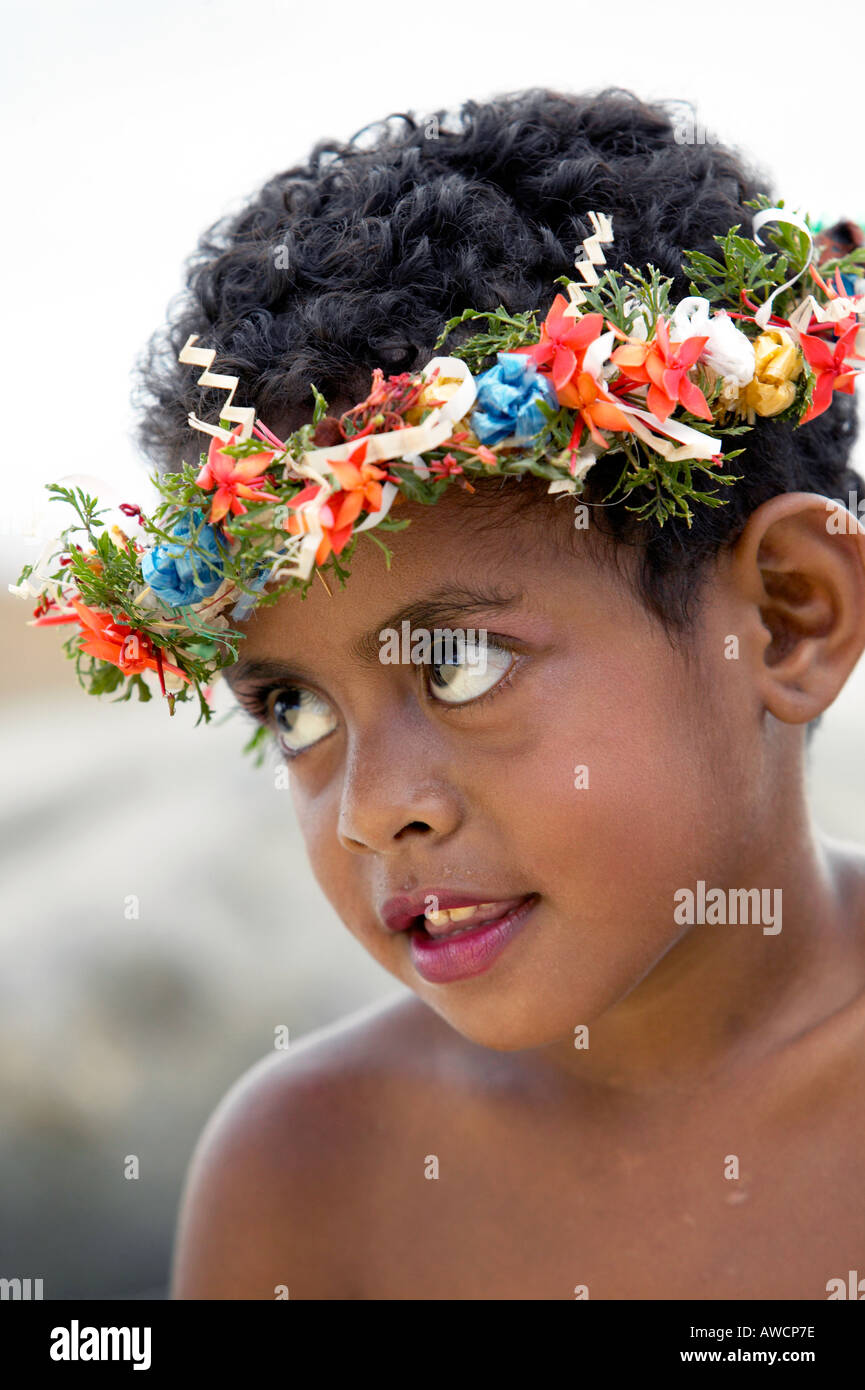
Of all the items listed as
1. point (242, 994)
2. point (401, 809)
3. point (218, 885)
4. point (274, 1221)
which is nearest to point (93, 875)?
point (218, 885)

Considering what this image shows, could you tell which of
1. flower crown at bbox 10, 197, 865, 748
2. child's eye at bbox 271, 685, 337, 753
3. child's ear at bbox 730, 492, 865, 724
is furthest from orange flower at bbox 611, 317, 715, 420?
child's eye at bbox 271, 685, 337, 753

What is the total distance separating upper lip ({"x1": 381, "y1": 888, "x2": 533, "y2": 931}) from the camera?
136 centimetres

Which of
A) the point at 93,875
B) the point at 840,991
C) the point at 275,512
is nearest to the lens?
the point at 275,512

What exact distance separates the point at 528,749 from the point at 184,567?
1.31 feet

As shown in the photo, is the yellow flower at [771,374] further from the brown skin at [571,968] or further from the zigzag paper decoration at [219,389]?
the zigzag paper decoration at [219,389]

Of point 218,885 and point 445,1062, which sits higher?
point 218,885

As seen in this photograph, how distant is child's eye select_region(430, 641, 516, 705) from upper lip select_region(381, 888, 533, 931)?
0.20m

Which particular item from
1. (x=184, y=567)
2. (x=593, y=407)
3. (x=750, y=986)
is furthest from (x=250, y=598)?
(x=750, y=986)

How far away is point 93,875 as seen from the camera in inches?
112

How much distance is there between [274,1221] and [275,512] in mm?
1106

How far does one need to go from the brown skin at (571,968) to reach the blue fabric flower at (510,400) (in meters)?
0.10

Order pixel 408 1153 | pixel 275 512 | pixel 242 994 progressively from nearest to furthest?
pixel 275 512, pixel 408 1153, pixel 242 994

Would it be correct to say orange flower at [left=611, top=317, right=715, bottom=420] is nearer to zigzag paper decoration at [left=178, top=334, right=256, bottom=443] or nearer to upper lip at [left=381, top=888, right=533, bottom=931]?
zigzag paper decoration at [left=178, top=334, right=256, bottom=443]
